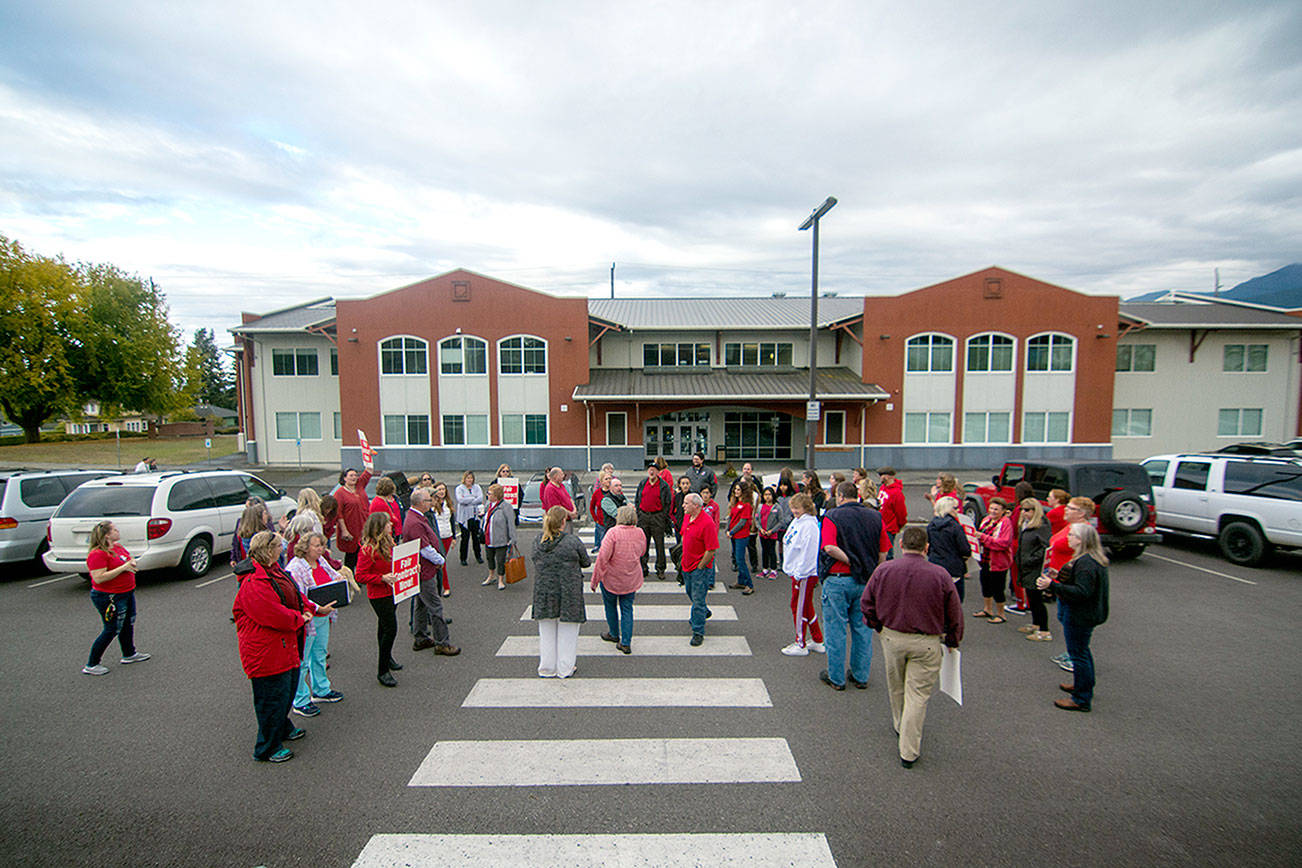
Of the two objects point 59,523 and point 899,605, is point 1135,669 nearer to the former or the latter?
point 899,605

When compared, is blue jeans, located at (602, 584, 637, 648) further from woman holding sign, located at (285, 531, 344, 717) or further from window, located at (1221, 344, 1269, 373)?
window, located at (1221, 344, 1269, 373)

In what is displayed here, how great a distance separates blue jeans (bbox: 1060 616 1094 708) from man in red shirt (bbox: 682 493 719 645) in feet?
11.2

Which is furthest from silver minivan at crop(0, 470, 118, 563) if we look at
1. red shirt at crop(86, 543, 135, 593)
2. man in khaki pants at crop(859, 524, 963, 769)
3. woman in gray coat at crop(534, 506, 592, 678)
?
man in khaki pants at crop(859, 524, 963, 769)

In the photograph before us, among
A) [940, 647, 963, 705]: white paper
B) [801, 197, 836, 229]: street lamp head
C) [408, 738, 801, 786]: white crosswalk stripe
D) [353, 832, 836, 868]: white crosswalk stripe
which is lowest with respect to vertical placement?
[408, 738, 801, 786]: white crosswalk stripe

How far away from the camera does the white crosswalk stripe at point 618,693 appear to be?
554 cm

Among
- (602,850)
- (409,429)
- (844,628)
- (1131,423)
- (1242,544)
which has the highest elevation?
(1131,423)

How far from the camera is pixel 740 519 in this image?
9.07 metres

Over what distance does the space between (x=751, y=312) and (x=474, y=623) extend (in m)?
26.1

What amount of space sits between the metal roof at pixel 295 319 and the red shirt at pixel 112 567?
23.3 metres

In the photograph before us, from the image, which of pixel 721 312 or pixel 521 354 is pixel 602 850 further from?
pixel 721 312

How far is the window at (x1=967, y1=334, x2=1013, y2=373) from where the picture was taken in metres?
27.2

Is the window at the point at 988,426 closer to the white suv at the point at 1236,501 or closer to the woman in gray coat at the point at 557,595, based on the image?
the white suv at the point at 1236,501

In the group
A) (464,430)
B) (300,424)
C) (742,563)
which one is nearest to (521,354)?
(464,430)

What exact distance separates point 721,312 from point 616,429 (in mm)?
9021
